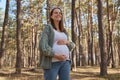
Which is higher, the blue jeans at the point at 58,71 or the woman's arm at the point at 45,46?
the woman's arm at the point at 45,46

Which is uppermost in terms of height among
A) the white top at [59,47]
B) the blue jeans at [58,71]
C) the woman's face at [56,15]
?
the woman's face at [56,15]

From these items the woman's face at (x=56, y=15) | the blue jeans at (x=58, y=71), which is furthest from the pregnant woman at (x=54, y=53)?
the woman's face at (x=56, y=15)

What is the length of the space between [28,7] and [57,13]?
127ft

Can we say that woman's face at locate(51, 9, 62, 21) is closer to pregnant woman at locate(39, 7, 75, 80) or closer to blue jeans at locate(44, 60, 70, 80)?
pregnant woman at locate(39, 7, 75, 80)

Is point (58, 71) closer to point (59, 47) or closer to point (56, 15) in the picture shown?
point (59, 47)

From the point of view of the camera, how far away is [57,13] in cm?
454

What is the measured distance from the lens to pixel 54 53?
13.9 ft

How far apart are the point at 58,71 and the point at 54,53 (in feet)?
1.03

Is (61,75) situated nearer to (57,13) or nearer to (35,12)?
(57,13)

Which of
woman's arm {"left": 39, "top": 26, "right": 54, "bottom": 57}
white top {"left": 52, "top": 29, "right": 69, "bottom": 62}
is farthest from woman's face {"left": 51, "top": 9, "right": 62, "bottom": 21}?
woman's arm {"left": 39, "top": 26, "right": 54, "bottom": 57}

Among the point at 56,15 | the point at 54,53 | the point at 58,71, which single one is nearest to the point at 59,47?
the point at 54,53

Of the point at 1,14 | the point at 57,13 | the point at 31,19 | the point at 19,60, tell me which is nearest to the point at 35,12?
the point at 31,19

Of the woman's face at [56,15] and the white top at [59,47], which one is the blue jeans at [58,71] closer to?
the white top at [59,47]

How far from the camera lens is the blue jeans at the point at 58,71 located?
4281 millimetres
